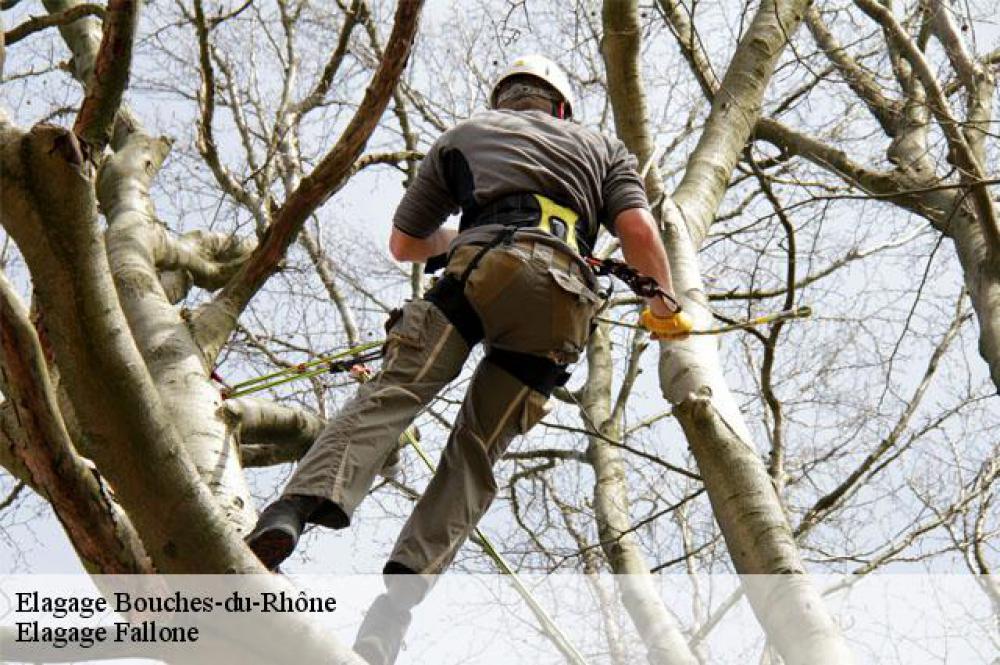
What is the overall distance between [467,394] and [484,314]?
282 millimetres

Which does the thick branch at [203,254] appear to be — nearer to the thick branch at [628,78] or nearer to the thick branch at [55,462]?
the thick branch at [628,78]

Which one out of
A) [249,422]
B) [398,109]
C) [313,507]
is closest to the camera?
[313,507]

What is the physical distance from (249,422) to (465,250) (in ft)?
4.89

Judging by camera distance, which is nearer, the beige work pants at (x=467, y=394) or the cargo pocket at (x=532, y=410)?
the beige work pants at (x=467, y=394)

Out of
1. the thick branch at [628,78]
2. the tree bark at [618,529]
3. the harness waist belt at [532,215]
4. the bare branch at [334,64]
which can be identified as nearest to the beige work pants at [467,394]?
the harness waist belt at [532,215]

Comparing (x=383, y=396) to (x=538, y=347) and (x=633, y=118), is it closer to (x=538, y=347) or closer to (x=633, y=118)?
(x=538, y=347)

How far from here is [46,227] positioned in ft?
6.26

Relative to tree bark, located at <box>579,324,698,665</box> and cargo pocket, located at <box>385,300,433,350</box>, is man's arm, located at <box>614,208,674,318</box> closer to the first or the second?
tree bark, located at <box>579,324,698,665</box>

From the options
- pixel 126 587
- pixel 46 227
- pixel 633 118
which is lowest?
pixel 126 587

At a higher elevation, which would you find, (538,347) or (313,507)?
(538,347)

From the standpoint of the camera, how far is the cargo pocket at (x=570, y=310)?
2.94m

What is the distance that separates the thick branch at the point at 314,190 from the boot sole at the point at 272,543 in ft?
3.86

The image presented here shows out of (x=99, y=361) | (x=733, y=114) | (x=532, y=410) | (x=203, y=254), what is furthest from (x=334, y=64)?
(x=99, y=361)

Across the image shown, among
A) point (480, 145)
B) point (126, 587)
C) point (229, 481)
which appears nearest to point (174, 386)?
point (229, 481)
